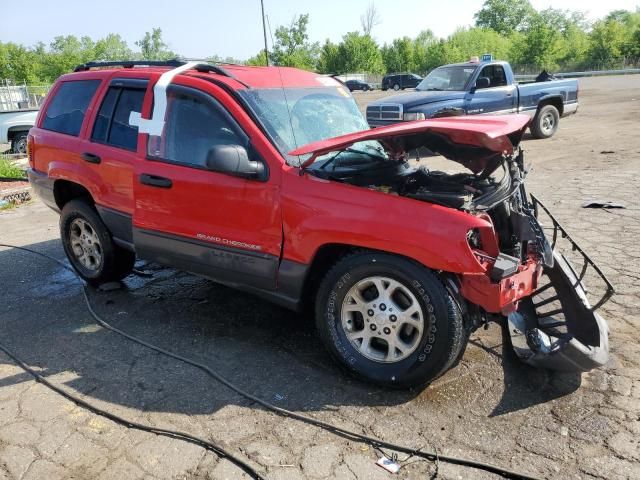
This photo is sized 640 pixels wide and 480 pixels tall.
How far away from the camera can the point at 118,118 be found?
14.7 ft

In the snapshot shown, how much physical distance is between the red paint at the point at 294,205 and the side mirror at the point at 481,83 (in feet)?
26.6

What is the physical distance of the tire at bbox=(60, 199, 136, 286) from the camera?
4.86 m

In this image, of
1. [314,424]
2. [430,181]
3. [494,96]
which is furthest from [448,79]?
[314,424]

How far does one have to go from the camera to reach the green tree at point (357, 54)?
214 feet

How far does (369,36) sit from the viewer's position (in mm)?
67500

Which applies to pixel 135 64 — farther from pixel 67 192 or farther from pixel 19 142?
pixel 19 142

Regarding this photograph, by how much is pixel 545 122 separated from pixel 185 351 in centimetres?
1243

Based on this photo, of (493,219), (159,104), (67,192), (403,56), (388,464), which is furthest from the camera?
(403,56)

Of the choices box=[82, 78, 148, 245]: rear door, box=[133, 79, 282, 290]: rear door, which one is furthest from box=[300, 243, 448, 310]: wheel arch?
box=[82, 78, 148, 245]: rear door

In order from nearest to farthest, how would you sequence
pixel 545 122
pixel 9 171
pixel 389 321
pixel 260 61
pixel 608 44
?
pixel 389 321, pixel 9 171, pixel 545 122, pixel 260 61, pixel 608 44

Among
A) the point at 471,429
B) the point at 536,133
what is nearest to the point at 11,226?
the point at 471,429

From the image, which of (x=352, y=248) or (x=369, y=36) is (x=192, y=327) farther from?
(x=369, y=36)

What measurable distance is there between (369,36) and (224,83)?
6847cm

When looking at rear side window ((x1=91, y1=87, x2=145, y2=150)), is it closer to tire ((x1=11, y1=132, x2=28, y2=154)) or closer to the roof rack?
the roof rack
